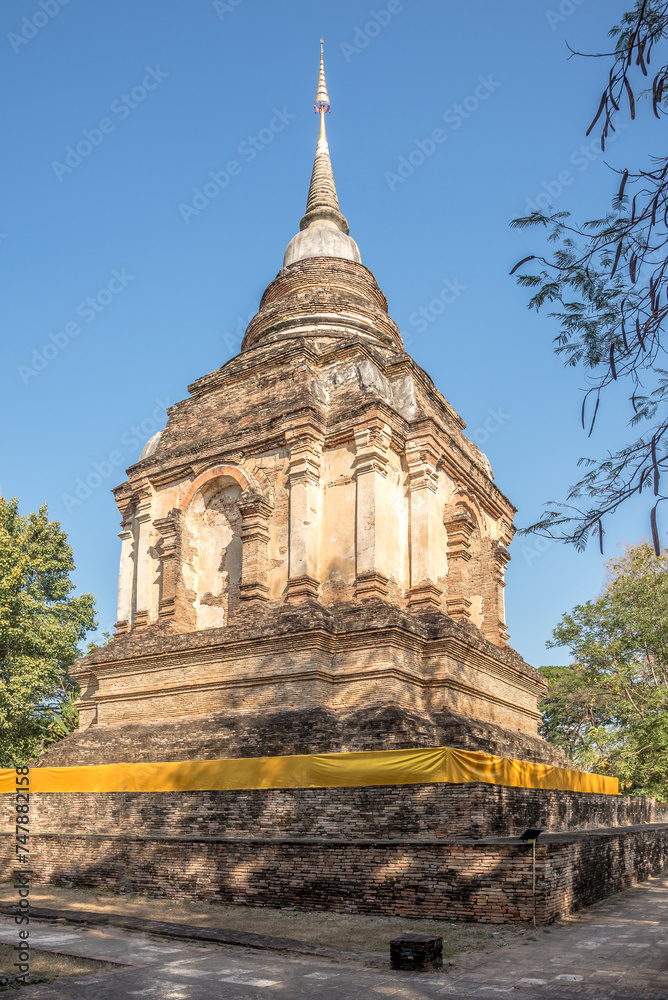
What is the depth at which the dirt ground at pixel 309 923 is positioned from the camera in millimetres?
9164

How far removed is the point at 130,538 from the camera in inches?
855

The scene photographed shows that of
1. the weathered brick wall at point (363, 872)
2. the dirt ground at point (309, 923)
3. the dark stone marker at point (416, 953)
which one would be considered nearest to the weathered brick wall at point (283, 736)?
the weathered brick wall at point (363, 872)

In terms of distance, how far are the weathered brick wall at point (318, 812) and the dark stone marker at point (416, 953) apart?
3215 millimetres

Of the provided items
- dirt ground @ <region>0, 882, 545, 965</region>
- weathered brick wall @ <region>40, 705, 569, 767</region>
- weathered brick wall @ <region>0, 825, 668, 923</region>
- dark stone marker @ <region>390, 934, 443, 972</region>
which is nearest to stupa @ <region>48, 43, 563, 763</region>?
weathered brick wall @ <region>40, 705, 569, 767</region>

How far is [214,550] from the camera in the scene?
65.0ft

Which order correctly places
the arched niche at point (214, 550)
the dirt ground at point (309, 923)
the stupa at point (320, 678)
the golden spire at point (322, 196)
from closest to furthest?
the dirt ground at point (309, 923), the stupa at point (320, 678), the arched niche at point (214, 550), the golden spire at point (322, 196)

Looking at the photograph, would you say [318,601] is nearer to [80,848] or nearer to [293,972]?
[80,848]

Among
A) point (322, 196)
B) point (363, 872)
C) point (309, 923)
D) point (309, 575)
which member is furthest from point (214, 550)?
point (322, 196)

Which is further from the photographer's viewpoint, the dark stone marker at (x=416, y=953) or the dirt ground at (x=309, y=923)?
the dirt ground at (x=309, y=923)

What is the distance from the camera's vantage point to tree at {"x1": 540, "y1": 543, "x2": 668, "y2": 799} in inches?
1009

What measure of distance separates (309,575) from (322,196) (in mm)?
16496

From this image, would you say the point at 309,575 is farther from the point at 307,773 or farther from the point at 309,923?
the point at 309,923

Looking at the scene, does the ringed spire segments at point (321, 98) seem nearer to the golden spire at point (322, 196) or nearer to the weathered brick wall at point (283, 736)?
the golden spire at point (322, 196)

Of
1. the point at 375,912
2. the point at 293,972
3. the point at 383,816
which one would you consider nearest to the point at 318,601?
the point at 383,816
